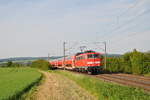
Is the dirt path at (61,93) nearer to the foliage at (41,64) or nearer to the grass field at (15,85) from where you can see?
the grass field at (15,85)

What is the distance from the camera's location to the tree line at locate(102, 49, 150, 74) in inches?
1236

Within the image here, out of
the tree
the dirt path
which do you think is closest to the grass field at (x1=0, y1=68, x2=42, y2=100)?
the dirt path

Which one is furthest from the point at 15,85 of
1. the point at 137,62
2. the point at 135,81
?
the point at 137,62

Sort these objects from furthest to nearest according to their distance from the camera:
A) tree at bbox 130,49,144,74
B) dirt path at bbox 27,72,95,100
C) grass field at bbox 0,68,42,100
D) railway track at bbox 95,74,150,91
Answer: tree at bbox 130,49,144,74 → railway track at bbox 95,74,150,91 → grass field at bbox 0,68,42,100 → dirt path at bbox 27,72,95,100

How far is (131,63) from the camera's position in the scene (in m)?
35.2

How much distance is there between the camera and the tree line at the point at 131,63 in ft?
103

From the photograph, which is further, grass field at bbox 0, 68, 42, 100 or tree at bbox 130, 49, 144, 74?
tree at bbox 130, 49, 144, 74

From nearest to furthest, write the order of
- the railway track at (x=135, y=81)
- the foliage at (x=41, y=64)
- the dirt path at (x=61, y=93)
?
1. the dirt path at (x=61, y=93)
2. the railway track at (x=135, y=81)
3. the foliage at (x=41, y=64)

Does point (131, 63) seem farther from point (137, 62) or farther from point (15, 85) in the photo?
point (15, 85)

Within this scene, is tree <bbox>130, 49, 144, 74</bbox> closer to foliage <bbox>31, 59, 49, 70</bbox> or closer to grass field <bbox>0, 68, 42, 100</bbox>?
grass field <bbox>0, 68, 42, 100</bbox>

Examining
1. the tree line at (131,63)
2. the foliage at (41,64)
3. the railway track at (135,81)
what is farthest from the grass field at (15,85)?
the foliage at (41,64)

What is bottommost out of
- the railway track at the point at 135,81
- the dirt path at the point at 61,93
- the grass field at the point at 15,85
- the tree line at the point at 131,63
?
the dirt path at the point at 61,93

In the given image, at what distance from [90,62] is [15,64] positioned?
98.8 meters

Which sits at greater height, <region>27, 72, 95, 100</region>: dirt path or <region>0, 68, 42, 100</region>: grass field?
<region>0, 68, 42, 100</region>: grass field
